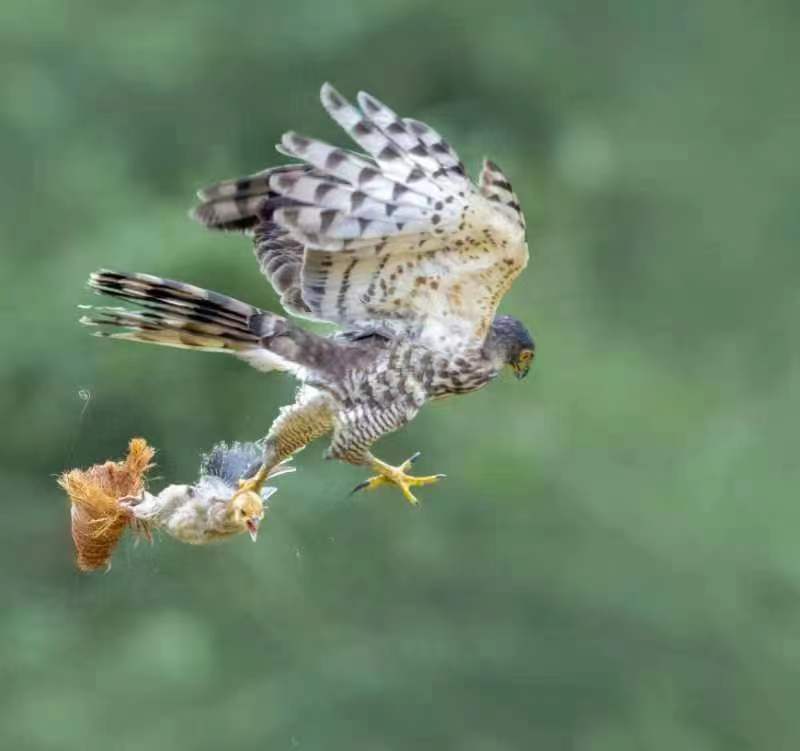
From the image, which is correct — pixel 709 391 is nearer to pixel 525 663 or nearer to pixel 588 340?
pixel 588 340

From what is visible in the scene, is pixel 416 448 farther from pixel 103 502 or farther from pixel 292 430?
pixel 103 502

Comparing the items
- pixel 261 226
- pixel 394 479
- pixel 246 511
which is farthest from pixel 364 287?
pixel 246 511

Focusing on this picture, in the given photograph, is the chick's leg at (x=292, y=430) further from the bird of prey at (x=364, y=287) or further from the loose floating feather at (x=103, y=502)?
the loose floating feather at (x=103, y=502)

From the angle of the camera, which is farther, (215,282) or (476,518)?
(476,518)

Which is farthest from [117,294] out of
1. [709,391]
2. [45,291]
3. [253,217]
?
[709,391]

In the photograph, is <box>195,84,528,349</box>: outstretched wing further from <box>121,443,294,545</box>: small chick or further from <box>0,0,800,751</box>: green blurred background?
<box>0,0,800,751</box>: green blurred background

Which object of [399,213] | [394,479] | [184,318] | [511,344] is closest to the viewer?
[399,213]

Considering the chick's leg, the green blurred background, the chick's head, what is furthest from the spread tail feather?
the green blurred background

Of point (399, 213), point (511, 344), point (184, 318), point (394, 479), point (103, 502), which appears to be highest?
point (399, 213)
